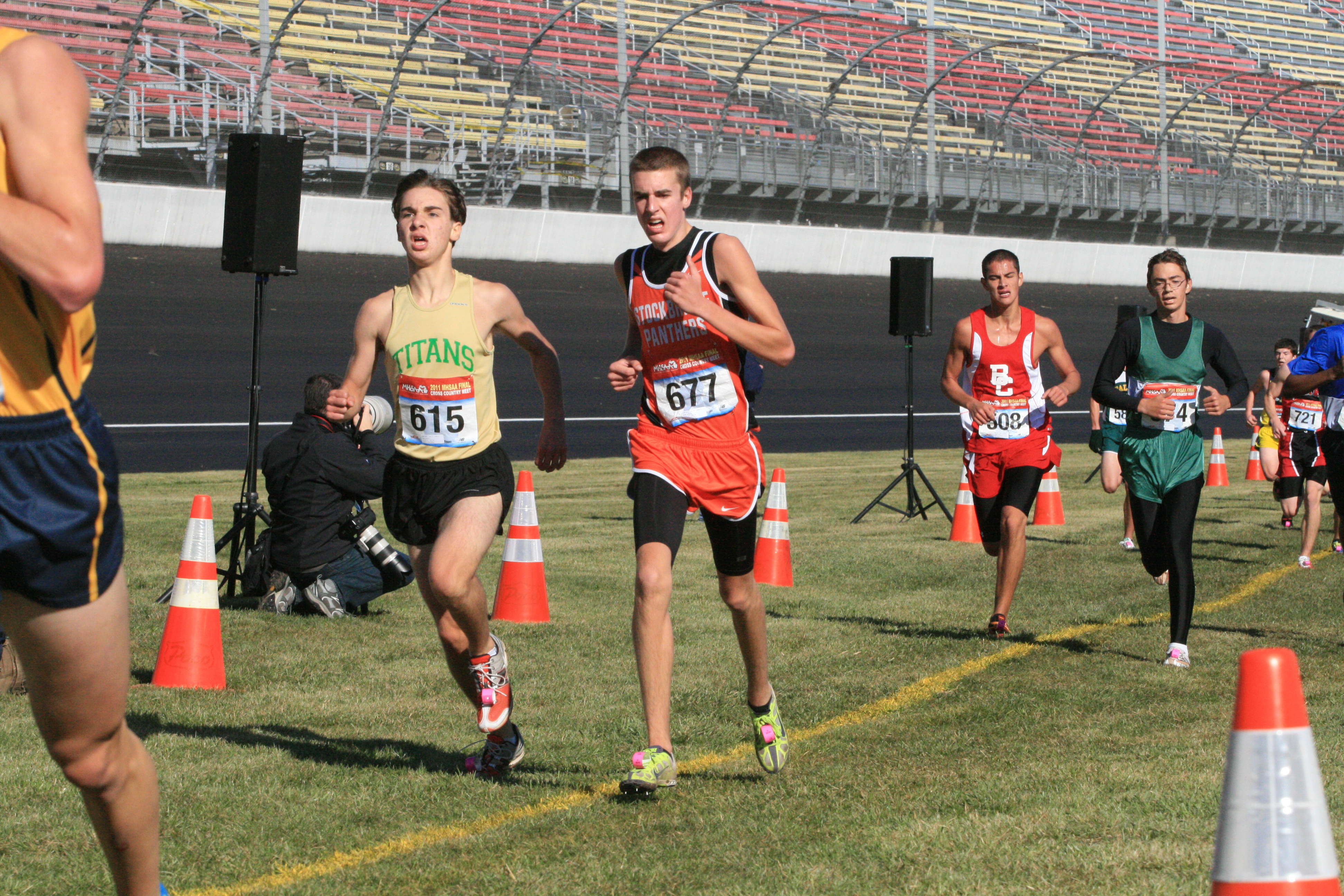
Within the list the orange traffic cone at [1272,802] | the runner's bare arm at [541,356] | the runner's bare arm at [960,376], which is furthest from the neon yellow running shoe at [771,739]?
the runner's bare arm at [960,376]

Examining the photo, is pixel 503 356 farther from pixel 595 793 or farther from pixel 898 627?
pixel 595 793

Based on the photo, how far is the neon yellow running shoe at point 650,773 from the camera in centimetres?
458

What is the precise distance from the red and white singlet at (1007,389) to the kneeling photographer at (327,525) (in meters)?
3.23

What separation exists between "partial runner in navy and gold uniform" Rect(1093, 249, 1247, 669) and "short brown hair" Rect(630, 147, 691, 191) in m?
3.09

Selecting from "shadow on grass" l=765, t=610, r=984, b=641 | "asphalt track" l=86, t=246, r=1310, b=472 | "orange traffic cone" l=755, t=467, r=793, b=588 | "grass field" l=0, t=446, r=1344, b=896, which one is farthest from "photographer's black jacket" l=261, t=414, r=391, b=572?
"asphalt track" l=86, t=246, r=1310, b=472

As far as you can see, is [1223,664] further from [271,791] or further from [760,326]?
[271,791]

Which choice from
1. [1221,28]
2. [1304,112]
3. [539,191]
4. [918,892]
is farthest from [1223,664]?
[1221,28]

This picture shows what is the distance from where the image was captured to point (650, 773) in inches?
180

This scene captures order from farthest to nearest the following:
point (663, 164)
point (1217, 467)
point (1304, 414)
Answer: point (1217, 467)
point (1304, 414)
point (663, 164)

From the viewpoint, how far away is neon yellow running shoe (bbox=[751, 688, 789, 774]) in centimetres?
494

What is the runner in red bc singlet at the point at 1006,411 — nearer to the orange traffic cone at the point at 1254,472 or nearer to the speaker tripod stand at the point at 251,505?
the speaker tripod stand at the point at 251,505

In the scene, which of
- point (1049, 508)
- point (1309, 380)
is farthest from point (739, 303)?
point (1049, 508)

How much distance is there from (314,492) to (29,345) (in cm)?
622

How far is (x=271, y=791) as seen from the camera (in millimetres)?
4812
